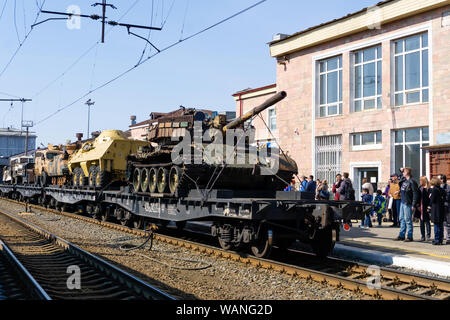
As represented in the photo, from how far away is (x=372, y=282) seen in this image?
8.02 m

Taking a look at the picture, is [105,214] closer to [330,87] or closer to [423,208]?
[423,208]

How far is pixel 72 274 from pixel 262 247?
3.78m

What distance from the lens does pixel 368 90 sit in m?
22.2

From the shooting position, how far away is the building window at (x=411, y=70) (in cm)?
1984

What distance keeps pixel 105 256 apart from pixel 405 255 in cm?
624

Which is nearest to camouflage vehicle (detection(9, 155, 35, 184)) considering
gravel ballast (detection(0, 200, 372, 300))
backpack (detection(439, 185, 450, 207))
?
gravel ballast (detection(0, 200, 372, 300))

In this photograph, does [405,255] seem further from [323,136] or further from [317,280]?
[323,136]

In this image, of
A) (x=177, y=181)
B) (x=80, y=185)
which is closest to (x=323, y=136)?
(x=80, y=185)

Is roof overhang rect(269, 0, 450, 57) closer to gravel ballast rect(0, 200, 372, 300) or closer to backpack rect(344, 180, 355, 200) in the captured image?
backpack rect(344, 180, 355, 200)

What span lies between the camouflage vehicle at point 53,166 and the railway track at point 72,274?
9.86 metres

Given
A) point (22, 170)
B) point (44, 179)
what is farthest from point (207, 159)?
point (22, 170)

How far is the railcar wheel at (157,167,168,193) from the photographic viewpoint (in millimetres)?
12234

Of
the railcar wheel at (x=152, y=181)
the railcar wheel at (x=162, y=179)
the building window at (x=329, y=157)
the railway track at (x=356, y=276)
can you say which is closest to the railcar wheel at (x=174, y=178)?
the railcar wheel at (x=162, y=179)

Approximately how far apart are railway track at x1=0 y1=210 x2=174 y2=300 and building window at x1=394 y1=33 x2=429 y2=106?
50.5 ft
